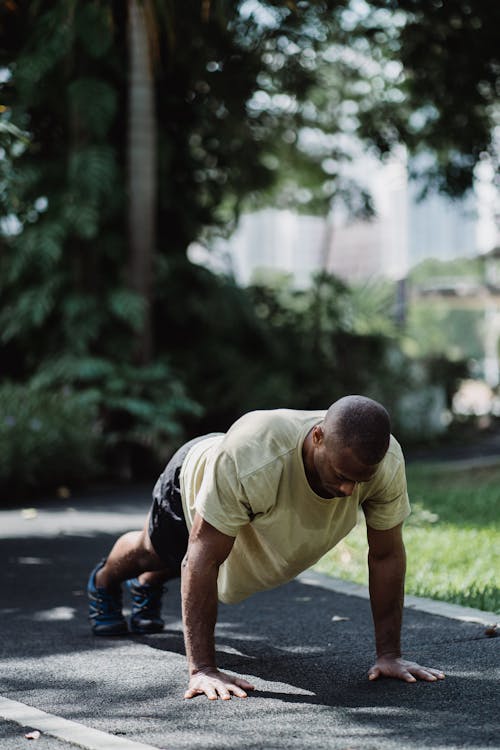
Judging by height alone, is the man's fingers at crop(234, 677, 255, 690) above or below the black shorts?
below

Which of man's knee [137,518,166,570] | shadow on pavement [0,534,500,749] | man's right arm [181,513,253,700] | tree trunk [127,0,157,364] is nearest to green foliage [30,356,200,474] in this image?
tree trunk [127,0,157,364]

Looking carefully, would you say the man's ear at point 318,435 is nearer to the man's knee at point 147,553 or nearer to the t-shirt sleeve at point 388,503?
the t-shirt sleeve at point 388,503

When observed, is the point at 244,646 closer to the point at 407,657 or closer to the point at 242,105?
the point at 407,657

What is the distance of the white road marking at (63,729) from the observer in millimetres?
3500

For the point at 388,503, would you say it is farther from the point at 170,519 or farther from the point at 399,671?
the point at 170,519

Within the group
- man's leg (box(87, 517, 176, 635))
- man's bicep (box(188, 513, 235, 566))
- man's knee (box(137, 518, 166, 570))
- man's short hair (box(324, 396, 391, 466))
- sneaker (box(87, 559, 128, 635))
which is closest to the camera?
man's short hair (box(324, 396, 391, 466))

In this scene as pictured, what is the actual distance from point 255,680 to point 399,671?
0.58 metres

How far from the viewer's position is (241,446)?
3.90 meters

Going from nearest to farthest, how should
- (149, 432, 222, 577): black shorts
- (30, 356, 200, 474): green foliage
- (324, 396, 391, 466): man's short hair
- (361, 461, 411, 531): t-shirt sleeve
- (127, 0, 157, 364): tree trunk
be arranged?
(324, 396, 391, 466): man's short hair
(361, 461, 411, 531): t-shirt sleeve
(149, 432, 222, 577): black shorts
(30, 356, 200, 474): green foliage
(127, 0, 157, 364): tree trunk

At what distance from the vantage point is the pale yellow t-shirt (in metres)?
3.87

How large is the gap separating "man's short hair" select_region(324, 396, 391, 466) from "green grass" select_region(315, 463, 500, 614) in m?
2.39

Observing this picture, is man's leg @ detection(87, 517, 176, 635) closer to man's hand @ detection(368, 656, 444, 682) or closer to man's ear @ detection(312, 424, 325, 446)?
man's hand @ detection(368, 656, 444, 682)

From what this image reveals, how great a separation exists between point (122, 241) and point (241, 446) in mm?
9661

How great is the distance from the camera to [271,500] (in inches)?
154
